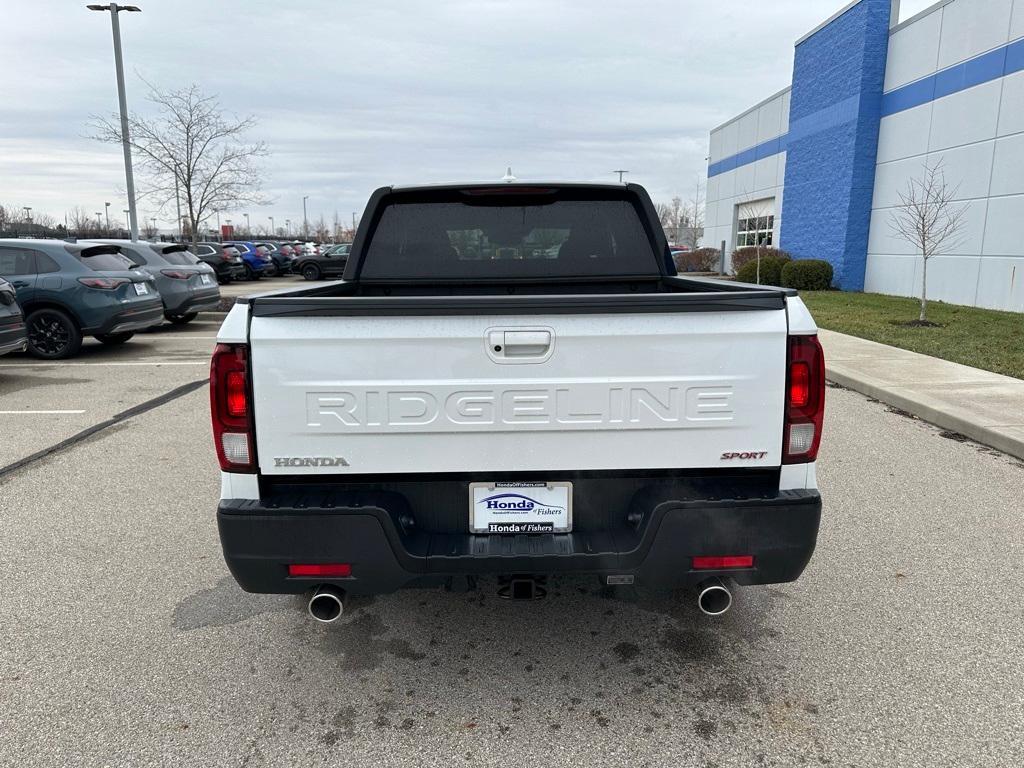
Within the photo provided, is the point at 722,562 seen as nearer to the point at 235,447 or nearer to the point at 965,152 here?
the point at 235,447

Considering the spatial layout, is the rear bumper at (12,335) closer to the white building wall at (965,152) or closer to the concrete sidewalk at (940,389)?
the concrete sidewalk at (940,389)

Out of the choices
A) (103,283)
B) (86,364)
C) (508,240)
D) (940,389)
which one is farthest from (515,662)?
(103,283)

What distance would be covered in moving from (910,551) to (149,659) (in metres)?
3.95

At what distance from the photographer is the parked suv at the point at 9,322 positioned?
8.32 m

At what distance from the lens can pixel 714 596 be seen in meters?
2.74

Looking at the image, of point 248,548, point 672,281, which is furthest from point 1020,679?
point 248,548

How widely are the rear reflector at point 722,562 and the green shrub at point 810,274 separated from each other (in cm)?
2136

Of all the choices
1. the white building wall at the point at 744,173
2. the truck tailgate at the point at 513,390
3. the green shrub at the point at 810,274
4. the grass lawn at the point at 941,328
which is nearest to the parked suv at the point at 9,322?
the truck tailgate at the point at 513,390

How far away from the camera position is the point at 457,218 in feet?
12.7

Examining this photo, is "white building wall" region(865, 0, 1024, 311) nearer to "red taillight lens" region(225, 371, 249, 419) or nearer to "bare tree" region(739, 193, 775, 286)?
"bare tree" region(739, 193, 775, 286)

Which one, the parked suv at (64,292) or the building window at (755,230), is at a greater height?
the building window at (755,230)

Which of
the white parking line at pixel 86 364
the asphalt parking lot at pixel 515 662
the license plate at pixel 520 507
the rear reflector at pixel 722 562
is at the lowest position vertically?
the asphalt parking lot at pixel 515 662

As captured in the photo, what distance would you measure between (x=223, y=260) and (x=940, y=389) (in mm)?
26946

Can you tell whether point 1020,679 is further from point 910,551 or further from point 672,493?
point 672,493
